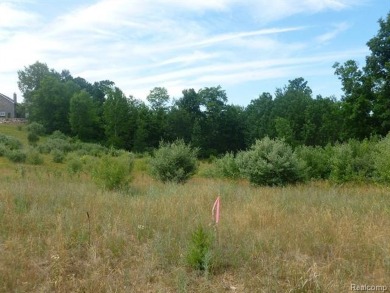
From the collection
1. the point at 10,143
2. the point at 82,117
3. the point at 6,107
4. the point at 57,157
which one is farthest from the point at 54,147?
the point at 6,107

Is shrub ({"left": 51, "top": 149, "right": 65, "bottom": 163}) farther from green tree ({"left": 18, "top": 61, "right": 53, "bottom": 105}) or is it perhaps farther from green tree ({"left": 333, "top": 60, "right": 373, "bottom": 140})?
green tree ({"left": 18, "top": 61, "right": 53, "bottom": 105})

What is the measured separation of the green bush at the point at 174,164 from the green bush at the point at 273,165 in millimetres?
2587

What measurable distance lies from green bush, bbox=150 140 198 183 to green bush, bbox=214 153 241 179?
20.8 feet

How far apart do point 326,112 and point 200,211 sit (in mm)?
52452

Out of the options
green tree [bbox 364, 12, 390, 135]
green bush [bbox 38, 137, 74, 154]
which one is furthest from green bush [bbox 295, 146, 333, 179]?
green bush [bbox 38, 137, 74, 154]

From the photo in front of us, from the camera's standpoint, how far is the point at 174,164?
17.1 metres

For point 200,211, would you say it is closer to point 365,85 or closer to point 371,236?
point 371,236

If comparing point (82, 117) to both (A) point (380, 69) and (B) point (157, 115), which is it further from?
(A) point (380, 69)

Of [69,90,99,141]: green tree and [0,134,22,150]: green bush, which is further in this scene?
[69,90,99,141]: green tree

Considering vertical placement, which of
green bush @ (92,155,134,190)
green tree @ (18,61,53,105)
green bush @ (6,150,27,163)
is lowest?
green bush @ (6,150,27,163)

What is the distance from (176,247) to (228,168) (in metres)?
19.1

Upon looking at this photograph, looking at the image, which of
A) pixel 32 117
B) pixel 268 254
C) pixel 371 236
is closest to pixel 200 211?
pixel 268 254

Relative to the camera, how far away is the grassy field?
471cm

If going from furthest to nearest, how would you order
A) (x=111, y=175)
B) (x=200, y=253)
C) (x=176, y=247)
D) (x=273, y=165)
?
(x=273, y=165)
(x=111, y=175)
(x=176, y=247)
(x=200, y=253)
